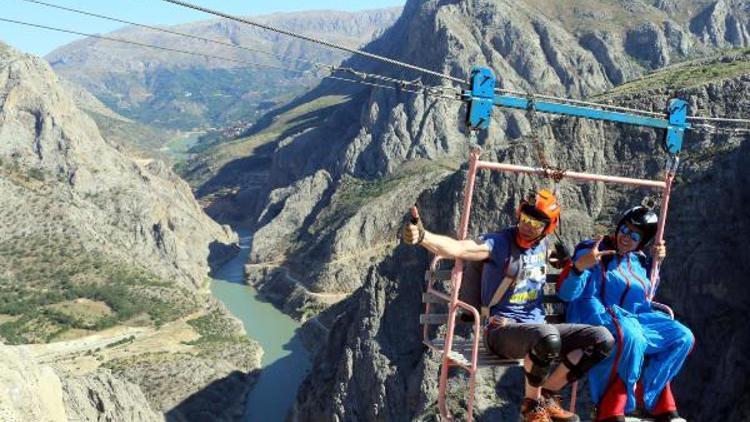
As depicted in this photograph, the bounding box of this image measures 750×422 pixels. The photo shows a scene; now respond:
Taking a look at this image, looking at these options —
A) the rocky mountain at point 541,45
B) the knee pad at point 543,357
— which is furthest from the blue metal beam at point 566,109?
the rocky mountain at point 541,45

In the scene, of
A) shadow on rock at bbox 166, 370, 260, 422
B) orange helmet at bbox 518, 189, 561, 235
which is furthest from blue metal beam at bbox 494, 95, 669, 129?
shadow on rock at bbox 166, 370, 260, 422

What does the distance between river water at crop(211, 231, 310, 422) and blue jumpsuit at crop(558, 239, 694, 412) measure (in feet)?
152

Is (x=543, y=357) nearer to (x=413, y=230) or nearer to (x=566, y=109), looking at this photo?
(x=413, y=230)

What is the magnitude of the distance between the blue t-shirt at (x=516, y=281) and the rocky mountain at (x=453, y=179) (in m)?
20.9

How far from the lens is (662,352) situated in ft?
29.8

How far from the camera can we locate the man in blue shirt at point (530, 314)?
8.04 m

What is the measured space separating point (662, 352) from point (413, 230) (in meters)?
3.98

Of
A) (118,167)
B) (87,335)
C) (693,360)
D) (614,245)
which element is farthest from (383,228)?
(614,245)

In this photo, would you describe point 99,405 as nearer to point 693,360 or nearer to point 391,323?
point 391,323

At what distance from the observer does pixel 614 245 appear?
382 inches

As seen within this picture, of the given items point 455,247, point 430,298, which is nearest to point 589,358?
point 455,247

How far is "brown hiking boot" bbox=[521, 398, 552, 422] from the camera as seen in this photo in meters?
8.12

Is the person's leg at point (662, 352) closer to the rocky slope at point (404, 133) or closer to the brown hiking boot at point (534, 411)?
the brown hiking boot at point (534, 411)

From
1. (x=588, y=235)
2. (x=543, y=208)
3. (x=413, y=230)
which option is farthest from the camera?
(x=588, y=235)
